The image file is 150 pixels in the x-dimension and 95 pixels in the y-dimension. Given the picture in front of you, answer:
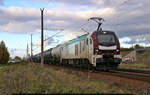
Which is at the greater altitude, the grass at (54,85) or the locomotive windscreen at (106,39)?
the locomotive windscreen at (106,39)

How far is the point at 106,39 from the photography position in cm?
2128

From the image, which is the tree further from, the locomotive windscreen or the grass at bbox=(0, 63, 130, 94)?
the grass at bbox=(0, 63, 130, 94)

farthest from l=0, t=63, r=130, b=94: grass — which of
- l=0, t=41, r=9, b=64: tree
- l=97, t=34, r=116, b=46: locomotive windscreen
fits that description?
l=0, t=41, r=9, b=64: tree

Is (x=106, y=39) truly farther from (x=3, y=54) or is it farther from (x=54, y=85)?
(x=3, y=54)

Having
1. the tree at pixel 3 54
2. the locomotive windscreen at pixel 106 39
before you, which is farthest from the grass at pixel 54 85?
the tree at pixel 3 54

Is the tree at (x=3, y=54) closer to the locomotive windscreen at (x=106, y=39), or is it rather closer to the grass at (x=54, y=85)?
the locomotive windscreen at (x=106, y=39)

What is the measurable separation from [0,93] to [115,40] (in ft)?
44.6

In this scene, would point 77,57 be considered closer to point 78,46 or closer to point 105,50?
point 78,46

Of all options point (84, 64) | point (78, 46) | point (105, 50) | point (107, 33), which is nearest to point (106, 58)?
point (105, 50)

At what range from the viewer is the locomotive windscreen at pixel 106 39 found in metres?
20.9

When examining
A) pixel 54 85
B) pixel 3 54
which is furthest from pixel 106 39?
pixel 3 54

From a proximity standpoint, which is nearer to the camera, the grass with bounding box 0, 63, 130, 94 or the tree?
the grass with bounding box 0, 63, 130, 94

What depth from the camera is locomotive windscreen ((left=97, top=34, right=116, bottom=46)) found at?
2094cm

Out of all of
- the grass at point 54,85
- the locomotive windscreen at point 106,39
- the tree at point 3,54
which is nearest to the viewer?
the grass at point 54,85
